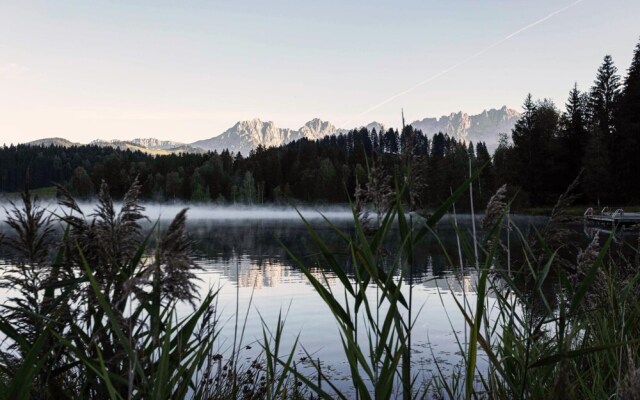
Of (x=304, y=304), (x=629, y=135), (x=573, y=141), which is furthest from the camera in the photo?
(x=573, y=141)

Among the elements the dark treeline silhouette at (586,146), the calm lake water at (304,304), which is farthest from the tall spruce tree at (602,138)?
the calm lake water at (304,304)

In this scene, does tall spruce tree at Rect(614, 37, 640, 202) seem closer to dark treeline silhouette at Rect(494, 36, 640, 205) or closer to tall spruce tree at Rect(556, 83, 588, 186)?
dark treeline silhouette at Rect(494, 36, 640, 205)

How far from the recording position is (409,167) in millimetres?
2639

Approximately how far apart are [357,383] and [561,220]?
1.81 meters

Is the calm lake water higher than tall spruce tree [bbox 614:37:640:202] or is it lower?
lower

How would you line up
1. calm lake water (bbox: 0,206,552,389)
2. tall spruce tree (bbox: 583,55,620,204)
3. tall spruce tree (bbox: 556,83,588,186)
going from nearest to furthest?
calm lake water (bbox: 0,206,552,389) < tall spruce tree (bbox: 583,55,620,204) < tall spruce tree (bbox: 556,83,588,186)

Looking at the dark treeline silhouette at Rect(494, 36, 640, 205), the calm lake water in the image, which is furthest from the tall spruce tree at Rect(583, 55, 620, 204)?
the calm lake water

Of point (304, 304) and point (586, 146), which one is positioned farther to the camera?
point (586, 146)

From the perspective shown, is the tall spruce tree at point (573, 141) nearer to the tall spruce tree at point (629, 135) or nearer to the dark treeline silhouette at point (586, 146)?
the dark treeline silhouette at point (586, 146)

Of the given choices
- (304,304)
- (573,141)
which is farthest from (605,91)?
(304,304)

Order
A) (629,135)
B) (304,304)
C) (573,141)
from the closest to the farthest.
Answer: (304,304), (629,135), (573,141)

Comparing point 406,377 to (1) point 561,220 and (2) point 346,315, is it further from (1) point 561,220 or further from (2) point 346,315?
(1) point 561,220

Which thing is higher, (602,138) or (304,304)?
(602,138)

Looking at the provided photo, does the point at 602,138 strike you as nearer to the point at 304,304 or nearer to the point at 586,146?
the point at 586,146
